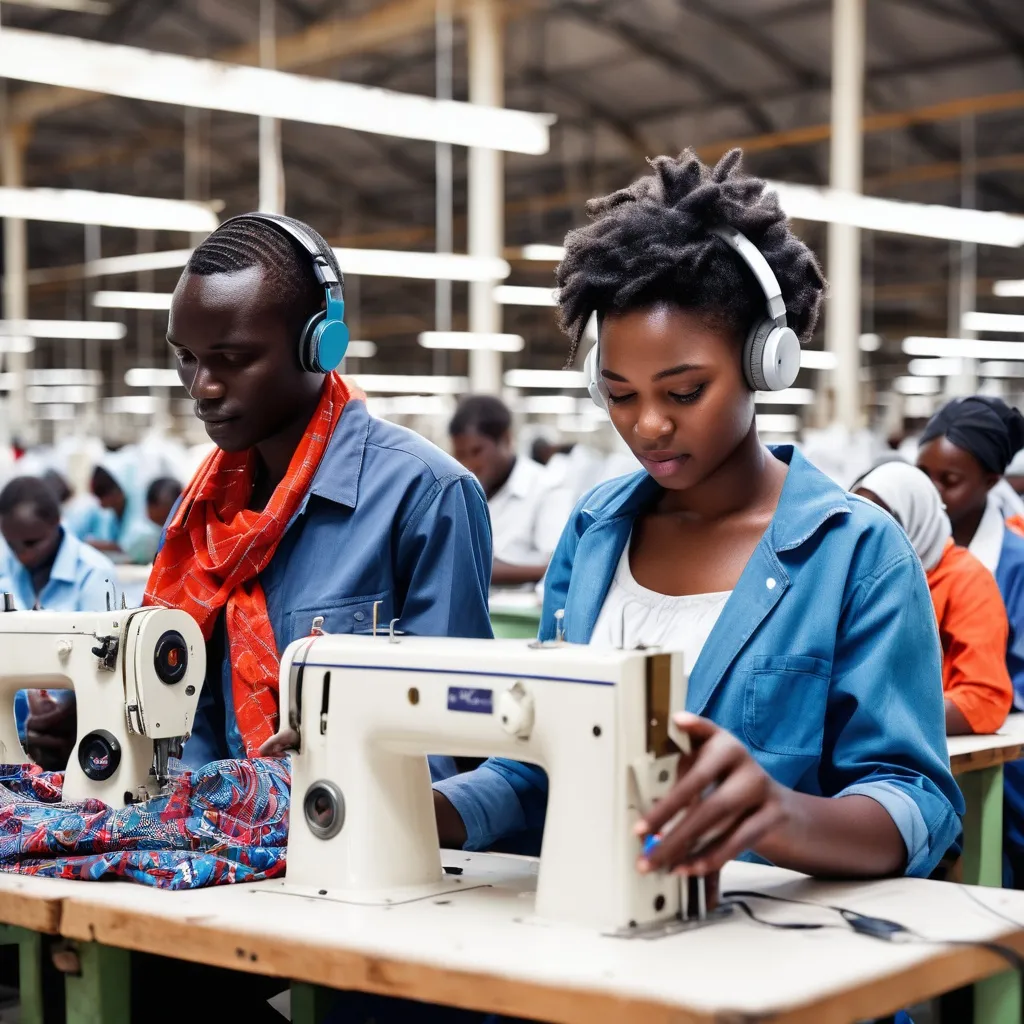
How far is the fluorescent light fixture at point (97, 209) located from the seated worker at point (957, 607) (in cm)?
488

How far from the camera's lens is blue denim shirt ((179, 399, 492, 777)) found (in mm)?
2031

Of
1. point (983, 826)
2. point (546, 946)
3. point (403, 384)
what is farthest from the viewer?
point (403, 384)

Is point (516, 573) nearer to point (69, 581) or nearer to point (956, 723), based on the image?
point (69, 581)

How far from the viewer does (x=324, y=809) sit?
65.6 inches

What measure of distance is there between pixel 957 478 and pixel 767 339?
95.8 inches

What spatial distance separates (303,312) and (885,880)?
3.46 ft

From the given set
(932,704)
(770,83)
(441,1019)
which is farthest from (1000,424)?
(770,83)

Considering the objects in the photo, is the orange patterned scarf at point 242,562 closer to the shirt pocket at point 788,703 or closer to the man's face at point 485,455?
the shirt pocket at point 788,703

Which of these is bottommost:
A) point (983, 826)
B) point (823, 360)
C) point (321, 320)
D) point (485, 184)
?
point (983, 826)

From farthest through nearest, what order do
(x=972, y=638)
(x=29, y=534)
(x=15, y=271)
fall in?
1. (x=15, y=271)
2. (x=29, y=534)
3. (x=972, y=638)

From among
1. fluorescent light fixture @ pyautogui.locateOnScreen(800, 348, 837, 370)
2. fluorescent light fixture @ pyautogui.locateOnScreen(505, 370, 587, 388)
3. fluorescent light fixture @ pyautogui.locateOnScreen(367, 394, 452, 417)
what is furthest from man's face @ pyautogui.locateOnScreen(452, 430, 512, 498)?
fluorescent light fixture @ pyautogui.locateOnScreen(505, 370, 587, 388)

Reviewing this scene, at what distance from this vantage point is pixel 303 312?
208 centimetres

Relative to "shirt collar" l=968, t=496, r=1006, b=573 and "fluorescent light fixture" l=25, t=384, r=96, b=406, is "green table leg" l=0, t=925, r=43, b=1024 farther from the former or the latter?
"fluorescent light fixture" l=25, t=384, r=96, b=406

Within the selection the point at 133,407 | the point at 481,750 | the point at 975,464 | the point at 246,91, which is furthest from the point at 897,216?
the point at 133,407
